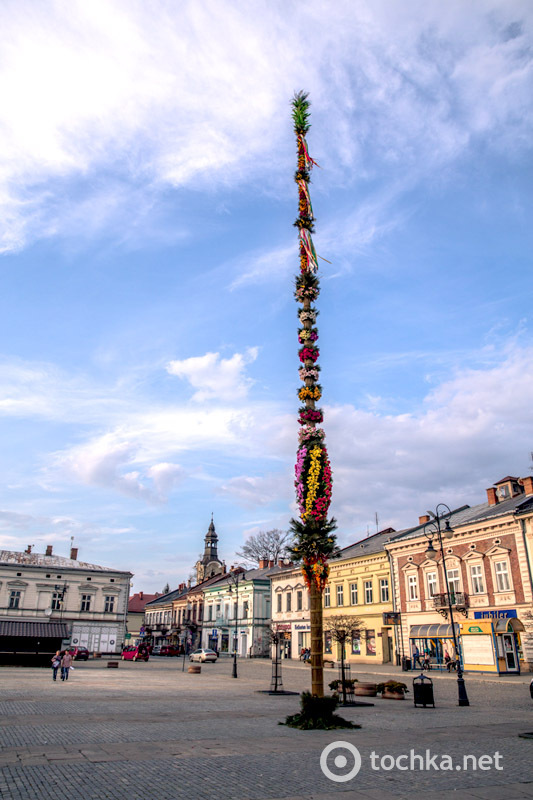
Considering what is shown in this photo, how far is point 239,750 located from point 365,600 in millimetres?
38219

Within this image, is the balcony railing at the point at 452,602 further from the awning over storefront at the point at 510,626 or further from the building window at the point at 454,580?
the awning over storefront at the point at 510,626

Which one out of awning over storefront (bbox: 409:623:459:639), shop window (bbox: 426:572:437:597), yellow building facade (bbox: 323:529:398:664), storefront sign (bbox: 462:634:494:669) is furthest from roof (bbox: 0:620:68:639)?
storefront sign (bbox: 462:634:494:669)

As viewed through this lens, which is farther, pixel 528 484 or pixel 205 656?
pixel 205 656

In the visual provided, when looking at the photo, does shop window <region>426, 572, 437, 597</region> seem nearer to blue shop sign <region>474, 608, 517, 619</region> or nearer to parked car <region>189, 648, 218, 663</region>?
blue shop sign <region>474, 608, 517, 619</region>

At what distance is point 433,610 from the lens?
127 feet

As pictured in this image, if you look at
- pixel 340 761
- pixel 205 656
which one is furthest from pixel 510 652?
pixel 205 656

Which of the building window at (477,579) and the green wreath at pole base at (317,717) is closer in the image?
the green wreath at pole base at (317,717)

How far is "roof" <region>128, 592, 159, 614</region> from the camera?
112375 millimetres

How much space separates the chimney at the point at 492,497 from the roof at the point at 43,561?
4100 centimetres

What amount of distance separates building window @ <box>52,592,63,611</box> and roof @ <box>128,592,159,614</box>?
5099 centimetres

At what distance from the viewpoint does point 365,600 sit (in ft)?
154

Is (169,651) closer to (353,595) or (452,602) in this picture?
(353,595)

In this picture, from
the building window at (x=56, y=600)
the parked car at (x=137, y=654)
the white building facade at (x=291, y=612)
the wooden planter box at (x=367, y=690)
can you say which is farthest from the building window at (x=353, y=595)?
the building window at (x=56, y=600)

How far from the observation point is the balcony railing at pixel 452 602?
1409 inches
